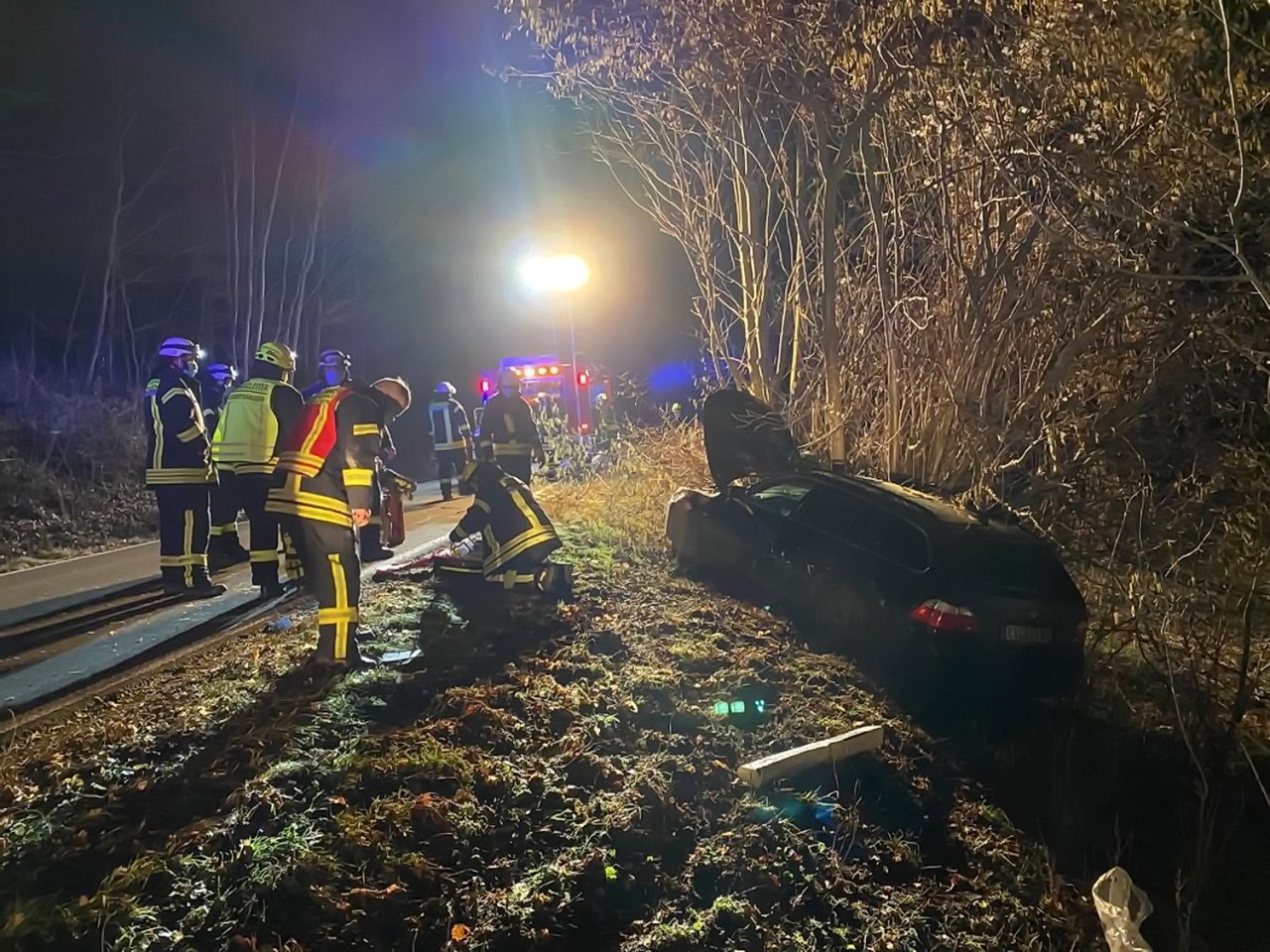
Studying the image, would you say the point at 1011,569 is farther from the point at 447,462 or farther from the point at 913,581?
the point at 447,462

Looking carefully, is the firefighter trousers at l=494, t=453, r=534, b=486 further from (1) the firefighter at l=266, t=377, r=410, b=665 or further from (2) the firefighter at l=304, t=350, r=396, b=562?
(1) the firefighter at l=266, t=377, r=410, b=665

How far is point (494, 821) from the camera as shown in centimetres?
375

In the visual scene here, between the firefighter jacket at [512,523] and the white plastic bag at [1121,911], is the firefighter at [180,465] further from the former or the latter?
the white plastic bag at [1121,911]

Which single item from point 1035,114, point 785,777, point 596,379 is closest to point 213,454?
point 785,777

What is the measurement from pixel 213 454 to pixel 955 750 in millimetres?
5887

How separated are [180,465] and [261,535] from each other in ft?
2.67

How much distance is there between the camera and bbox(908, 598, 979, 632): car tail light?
17.0 feet

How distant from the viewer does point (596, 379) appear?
17.7 meters

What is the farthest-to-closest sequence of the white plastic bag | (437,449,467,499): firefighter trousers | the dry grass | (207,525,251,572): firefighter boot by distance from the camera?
(437,449,467,499): firefighter trousers, the dry grass, (207,525,251,572): firefighter boot, the white plastic bag

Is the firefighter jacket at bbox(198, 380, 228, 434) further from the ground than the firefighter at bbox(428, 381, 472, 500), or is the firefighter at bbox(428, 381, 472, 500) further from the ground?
the firefighter jacket at bbox(198, 380, 228, 434)

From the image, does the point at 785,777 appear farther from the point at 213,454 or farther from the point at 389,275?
the point at 389,275

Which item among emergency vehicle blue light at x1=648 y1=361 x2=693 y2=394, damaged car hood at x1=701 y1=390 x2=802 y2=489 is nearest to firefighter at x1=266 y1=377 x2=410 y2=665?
damaged car hood at x1=701 y1=390 x2=802 y2=489

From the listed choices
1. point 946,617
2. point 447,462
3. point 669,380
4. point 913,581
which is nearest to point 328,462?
point 913,581

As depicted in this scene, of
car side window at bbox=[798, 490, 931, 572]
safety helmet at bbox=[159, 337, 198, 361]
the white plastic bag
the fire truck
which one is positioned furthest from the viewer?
the fire truck
